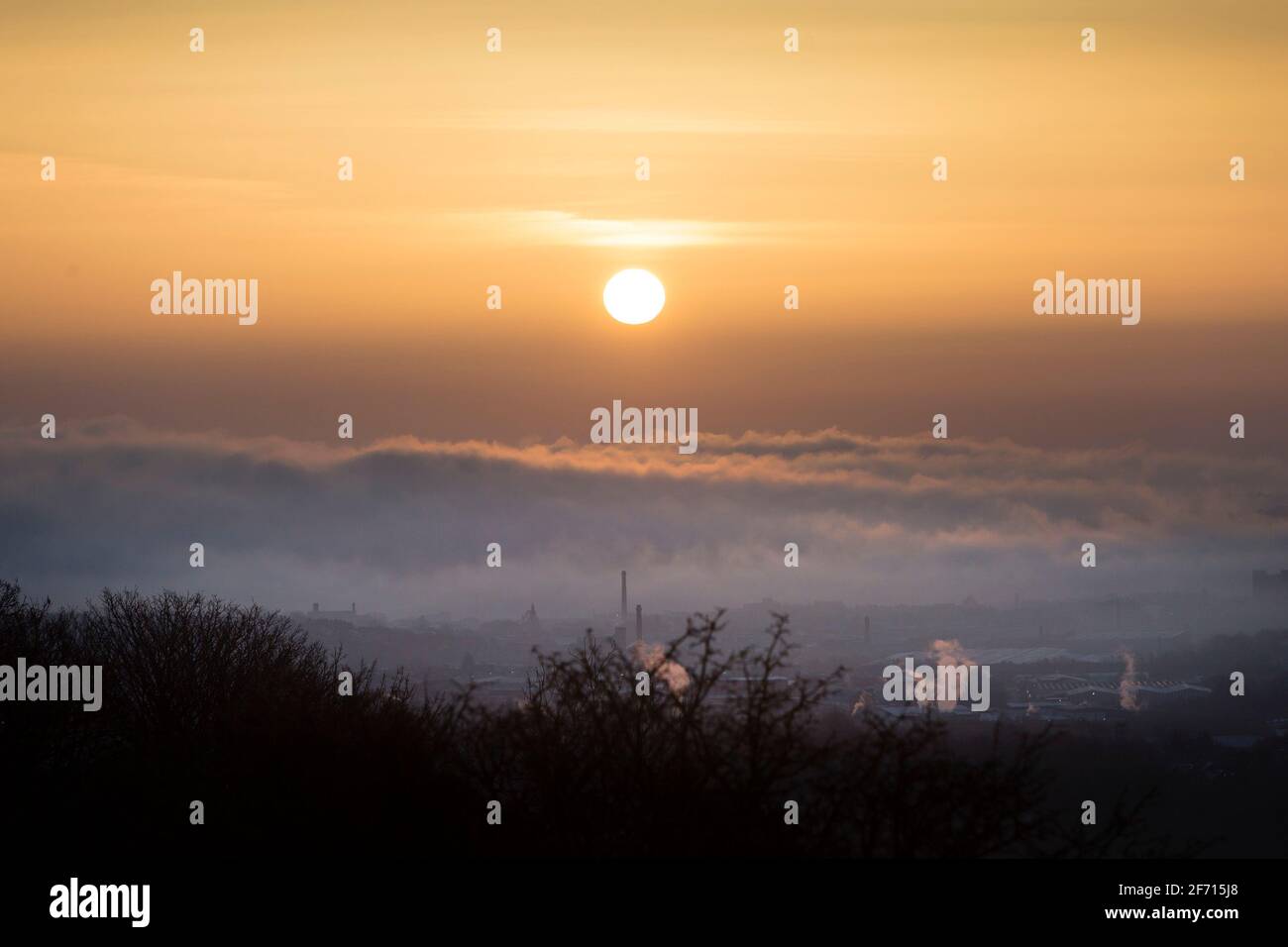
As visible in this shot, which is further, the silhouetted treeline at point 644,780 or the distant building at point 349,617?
the distant building at point 349,617

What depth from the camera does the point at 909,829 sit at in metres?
19.3

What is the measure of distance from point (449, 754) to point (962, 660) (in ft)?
503

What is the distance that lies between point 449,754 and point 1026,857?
10.7m

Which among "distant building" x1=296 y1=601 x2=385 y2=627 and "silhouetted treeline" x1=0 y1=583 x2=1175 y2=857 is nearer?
"silhouetted treeline" x1=0 y1=583 x2=1175 y2=857

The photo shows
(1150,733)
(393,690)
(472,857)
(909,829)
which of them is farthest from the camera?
(1150,733)

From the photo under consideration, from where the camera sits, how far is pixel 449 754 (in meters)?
25.9

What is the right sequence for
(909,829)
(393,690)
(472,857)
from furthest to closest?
1. (393,690)
2. (472,857)
3. (909,829)

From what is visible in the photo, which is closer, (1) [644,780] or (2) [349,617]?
(1) [644,780]
